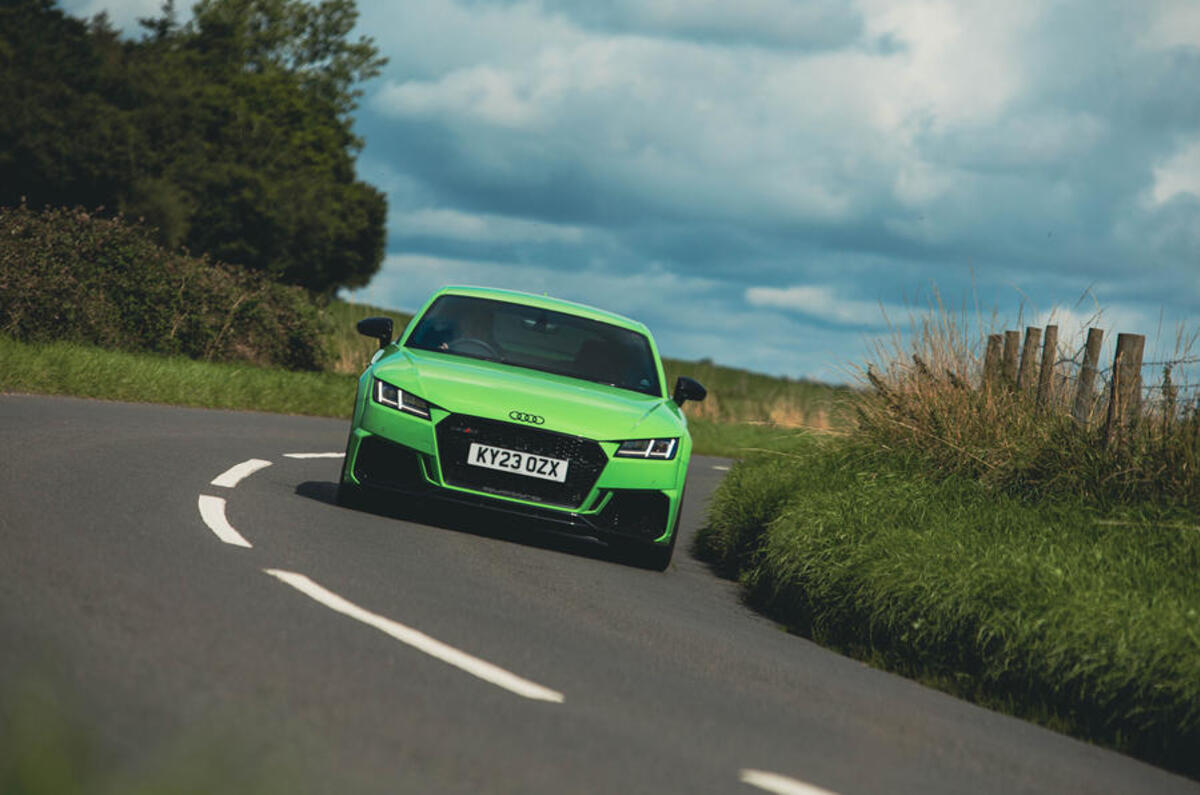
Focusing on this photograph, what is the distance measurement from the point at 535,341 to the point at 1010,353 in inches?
179

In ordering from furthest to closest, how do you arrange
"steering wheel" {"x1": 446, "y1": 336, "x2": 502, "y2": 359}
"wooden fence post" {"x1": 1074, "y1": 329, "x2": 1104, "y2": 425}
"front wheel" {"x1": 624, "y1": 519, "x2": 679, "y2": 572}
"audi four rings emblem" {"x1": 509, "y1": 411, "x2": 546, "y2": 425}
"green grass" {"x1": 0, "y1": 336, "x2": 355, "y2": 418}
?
"green grass" {"x1": 0, "y1": 336, "x2": 355, "y2": 418}
"wooden fence post" {"x1": 1074, "y1": 329, "x2": 1104, "y2": 425}
"steering wheel" {"x1": 446, "y1": 336, "x2": 502, "y2": 359}
"front wheel" {"x1": 624, "y1": 519, "x2": 679, "y2": 572}
"audi four rings emblem" {"x1": 509, "y1": 411, "x2": 546, "y2": 425}

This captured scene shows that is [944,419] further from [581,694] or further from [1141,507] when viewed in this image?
[581,694]

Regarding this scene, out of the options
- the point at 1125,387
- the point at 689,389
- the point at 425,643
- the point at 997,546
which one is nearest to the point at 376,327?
the point at 689,389

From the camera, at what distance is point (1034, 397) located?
1235cm

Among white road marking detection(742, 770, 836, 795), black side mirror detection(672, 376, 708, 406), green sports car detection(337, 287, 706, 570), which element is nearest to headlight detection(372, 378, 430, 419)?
green sports car detection(337, 287, 706, 570)

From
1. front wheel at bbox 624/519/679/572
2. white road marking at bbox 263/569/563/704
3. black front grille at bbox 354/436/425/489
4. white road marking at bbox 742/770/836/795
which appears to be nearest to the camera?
white road marking at bbox 742/770/836/795

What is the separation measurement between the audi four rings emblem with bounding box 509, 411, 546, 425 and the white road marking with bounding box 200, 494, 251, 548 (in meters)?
1.92

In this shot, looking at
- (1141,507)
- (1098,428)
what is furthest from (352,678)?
(1098,428)

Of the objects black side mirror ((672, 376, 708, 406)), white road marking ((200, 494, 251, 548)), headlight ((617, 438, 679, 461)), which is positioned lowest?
white road marking ((200, 494, 251, 548))

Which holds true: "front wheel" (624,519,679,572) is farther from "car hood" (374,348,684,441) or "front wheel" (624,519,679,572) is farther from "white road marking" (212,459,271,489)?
"white road marking" (212,459,271,489)

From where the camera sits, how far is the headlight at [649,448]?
382 inches

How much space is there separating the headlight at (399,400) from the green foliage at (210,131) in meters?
31.4

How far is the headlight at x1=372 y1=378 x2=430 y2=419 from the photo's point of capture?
9609 millimetres

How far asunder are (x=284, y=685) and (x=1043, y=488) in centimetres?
709
